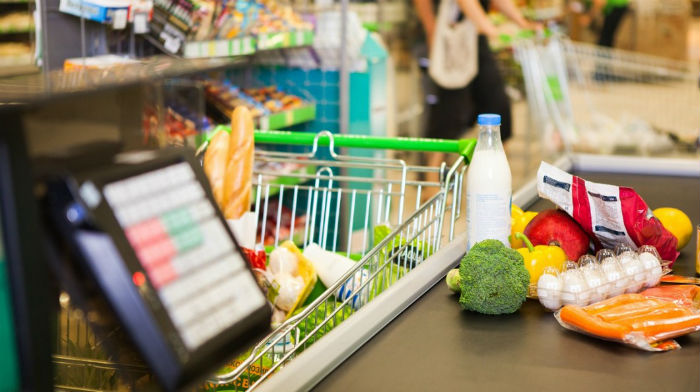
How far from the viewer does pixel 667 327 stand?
1451 millimetres

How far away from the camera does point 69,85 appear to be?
2.65 ft

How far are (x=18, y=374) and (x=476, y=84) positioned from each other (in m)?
5.10

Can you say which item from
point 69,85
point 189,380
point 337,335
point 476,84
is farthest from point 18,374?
point 476,84

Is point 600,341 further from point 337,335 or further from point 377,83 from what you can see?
point 377,83

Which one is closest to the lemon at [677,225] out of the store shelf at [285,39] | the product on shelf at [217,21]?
the product on shelf at [217,21]

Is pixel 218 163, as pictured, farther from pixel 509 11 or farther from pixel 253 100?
pixel 509 11

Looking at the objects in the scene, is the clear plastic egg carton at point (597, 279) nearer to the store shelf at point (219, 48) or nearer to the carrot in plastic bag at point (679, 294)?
the carrot in plastic bag at point (679, 294)

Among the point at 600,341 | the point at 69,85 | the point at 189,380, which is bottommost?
the point at 600,341

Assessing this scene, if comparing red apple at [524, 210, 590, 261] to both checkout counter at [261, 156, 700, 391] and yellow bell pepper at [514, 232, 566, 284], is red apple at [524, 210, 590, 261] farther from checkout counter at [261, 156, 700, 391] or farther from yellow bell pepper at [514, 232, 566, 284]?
checkout counter at [261, 156, 700, 391]

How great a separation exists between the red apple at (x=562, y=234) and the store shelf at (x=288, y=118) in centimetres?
244

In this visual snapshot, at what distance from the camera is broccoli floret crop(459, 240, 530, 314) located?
157 centimetres

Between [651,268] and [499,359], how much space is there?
1.45 ft

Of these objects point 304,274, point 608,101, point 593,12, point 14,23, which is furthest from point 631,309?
point 593,12

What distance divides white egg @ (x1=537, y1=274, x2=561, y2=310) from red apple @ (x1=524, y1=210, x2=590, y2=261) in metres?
0.22
